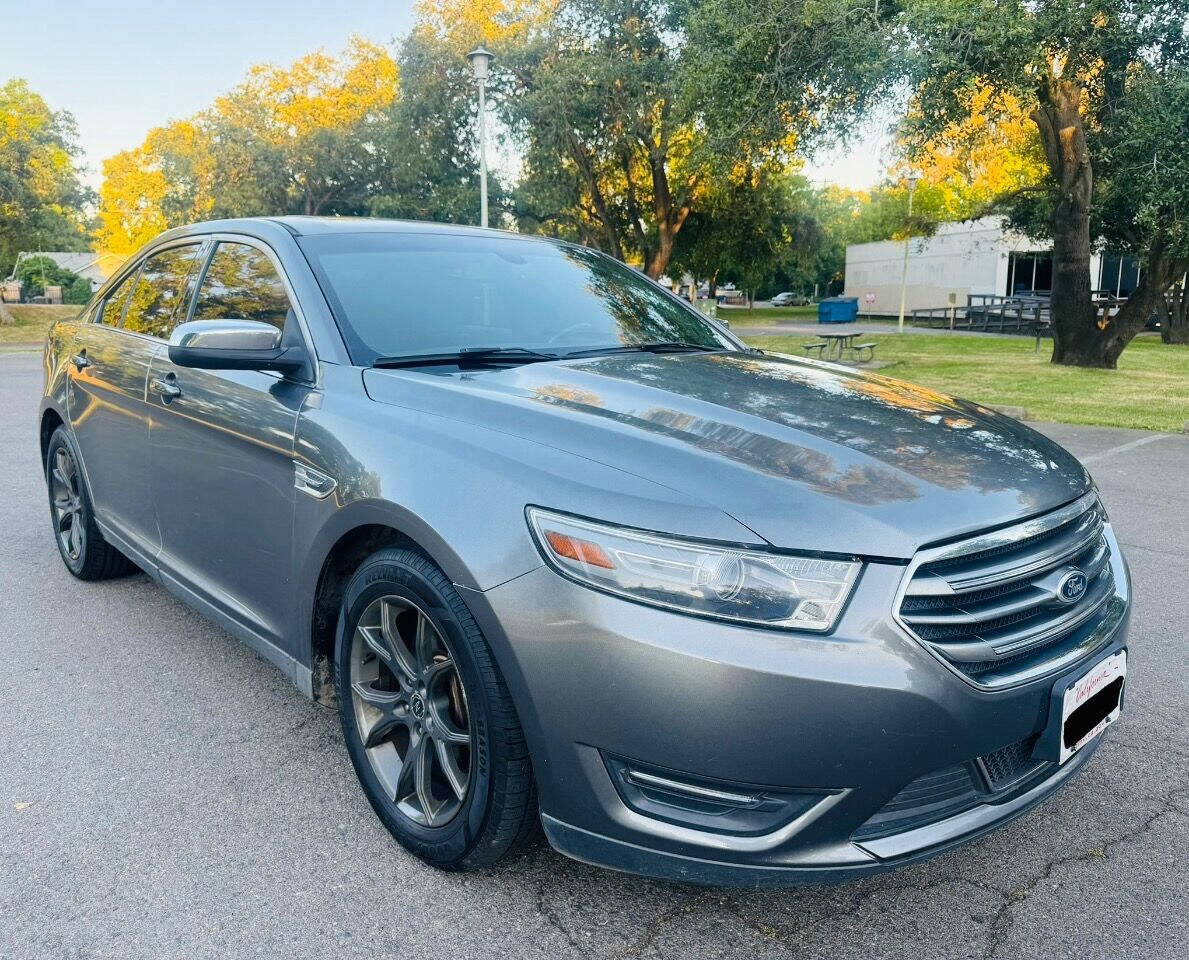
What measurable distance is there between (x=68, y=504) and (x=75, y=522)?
143 millimetres

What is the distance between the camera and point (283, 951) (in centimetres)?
215

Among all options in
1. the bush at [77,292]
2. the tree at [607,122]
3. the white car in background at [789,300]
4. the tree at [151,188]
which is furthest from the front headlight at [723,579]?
the bush at [77,292]

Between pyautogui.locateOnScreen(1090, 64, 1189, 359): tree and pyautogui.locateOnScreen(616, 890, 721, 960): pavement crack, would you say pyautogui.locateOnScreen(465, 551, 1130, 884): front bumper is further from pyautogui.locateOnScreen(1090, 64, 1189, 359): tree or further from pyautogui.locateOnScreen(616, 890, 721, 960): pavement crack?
pyautogui.locateOnScreen(1090, 64, 1189, 359): tree

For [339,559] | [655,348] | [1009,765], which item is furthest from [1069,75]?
[339,559]

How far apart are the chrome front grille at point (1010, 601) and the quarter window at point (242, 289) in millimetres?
2142

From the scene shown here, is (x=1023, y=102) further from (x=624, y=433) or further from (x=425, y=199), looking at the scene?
(x=425, y=199)

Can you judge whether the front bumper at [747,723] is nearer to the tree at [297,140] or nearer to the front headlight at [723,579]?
the front headlight at [723,579]

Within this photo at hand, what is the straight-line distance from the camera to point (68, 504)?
15.8ft

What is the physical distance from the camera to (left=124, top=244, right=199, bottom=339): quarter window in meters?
3.82

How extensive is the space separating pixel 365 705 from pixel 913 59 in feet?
43.1

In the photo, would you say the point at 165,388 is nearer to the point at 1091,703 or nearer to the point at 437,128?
the point at 1091,703

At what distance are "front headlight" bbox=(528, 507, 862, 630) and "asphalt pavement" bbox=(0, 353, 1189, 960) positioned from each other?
2.76 feet

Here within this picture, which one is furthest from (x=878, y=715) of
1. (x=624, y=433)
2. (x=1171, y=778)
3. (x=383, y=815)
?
(x=1171, y=778)

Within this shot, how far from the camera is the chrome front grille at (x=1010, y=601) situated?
6.31 ft
